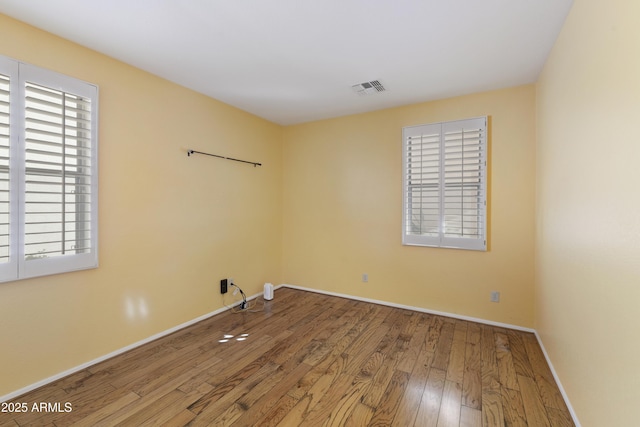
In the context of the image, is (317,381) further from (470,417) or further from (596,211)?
→ (596,211)

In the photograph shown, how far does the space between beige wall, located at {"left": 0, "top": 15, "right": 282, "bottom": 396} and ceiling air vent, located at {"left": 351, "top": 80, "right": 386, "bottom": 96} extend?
1519 mm

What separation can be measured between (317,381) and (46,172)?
242 cm

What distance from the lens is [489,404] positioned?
5.85ft

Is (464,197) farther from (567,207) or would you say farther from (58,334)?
(58,334)

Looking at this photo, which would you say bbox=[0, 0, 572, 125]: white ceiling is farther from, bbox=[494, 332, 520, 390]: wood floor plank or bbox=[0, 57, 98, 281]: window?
bbox=[494, 332, 520, 390]: wood floor plank

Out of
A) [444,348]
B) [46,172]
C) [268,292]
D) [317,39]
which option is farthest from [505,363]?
[46,172]

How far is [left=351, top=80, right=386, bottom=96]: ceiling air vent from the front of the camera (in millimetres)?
2801

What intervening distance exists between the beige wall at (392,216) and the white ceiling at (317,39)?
498mm

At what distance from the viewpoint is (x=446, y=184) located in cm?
311

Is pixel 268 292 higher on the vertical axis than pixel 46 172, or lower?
lower

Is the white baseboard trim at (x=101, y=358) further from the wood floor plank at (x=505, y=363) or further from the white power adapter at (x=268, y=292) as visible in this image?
the wood floor plank at (x=505, y=363)

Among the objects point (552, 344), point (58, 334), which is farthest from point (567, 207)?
point (58, 334)

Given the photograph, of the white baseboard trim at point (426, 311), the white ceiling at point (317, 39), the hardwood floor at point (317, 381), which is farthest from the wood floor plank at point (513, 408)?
the white ceiling at point (317, 39)

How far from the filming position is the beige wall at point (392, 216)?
2818mm
